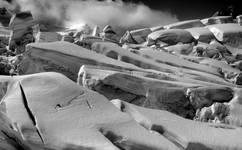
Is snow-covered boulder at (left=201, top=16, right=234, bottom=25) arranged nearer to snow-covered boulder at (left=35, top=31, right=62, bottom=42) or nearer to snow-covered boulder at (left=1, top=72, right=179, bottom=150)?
snow-covered boulder at (left=35, top=31, right=62, bottom=42)

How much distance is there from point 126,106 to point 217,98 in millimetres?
6127

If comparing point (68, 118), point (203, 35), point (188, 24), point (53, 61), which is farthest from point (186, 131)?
point (188, 24)

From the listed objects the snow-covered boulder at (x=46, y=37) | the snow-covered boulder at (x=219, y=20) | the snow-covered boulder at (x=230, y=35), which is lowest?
the snow-covered boulder at (x=46, y=37)

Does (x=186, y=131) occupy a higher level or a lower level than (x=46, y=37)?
lower

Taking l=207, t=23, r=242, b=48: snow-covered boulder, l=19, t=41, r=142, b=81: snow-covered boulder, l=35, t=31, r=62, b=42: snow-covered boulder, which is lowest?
l=19, t=41, r=142, b=81: snow-covered boulder

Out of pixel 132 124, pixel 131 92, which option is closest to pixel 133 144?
pixel 132 124

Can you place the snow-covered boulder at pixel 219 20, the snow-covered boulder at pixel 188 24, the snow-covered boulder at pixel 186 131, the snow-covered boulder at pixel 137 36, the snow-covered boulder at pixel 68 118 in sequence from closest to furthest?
the snow-covered boulder at pixel 68 118 → the snow-covered boulder at pixel 186 131 → the snow-covered boulder at pixel 137 36 → the snow-covered boulder at pixel 188 24 → the snow-covered boulder at pixel 219 20

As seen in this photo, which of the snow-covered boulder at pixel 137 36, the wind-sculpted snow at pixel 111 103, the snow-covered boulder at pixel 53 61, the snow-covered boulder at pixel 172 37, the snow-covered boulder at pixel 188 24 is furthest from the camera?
the snow-covered boulder at pixel 188 24

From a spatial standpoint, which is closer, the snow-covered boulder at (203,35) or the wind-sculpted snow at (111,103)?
the wind-sculpted snow at (111,103)

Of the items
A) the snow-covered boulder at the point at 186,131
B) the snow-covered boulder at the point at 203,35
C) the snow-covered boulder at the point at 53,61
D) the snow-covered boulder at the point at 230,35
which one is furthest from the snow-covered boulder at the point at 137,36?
the snow-covered boulder at the point at 186,131

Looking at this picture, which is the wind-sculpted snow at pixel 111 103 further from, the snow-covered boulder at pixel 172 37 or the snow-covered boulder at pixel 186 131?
the snow-covered boulder at pixel 172 37

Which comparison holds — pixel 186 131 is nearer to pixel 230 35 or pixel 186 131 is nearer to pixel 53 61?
pixel 53 61

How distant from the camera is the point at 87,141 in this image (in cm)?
883

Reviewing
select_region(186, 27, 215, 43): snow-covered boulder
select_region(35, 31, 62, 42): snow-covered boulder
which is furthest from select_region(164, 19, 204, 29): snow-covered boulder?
select_region(35, 31, 62, 42): snow-covered boulder
